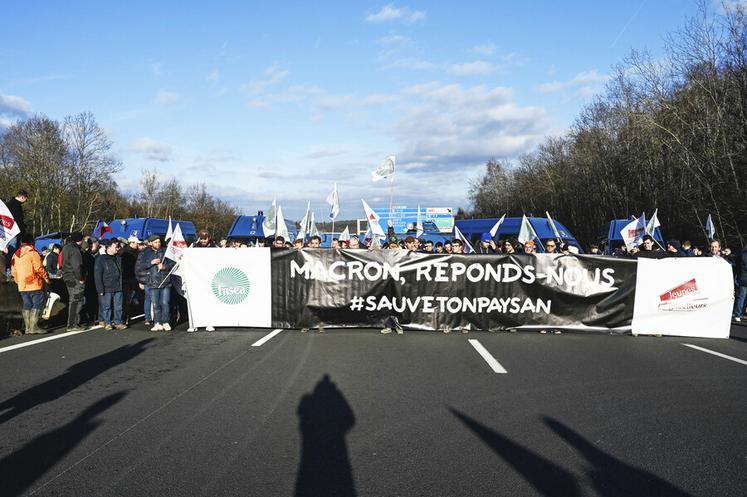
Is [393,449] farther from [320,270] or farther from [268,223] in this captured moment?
[268,223]

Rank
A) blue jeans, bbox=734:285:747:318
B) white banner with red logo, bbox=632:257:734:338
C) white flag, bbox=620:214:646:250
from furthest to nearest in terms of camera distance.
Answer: white flag, bbox=620:214:646:250 → blue jeans, bbox=734:285:747:318 → white banner with red logo, bbox=632:257:734:338

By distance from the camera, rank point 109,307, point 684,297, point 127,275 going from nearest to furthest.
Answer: point 684,297 → point 109,307 → point 127,275

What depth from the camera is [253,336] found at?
983cm

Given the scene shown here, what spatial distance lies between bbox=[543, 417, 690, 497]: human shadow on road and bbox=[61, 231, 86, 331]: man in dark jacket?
971 centimetres

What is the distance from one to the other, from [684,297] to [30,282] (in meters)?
12.3

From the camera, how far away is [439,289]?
1052cm

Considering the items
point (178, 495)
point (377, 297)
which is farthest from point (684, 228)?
point (178, 495)

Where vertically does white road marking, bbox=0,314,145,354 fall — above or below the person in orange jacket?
below

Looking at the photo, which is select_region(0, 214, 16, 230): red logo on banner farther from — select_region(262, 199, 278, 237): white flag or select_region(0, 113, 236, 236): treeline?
select_region(0, 113, 236, 236): treeline

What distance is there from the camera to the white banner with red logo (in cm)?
1020

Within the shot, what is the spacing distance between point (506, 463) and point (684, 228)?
28611 mm

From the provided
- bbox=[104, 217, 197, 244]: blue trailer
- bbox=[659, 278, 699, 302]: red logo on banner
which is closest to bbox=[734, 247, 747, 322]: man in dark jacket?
bbox=[659, 278, 699, 302]: red logo on banner

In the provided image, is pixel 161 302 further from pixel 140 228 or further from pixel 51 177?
pixel 51 177

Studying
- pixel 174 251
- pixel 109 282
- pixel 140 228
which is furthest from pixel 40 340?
pixel 140 228
